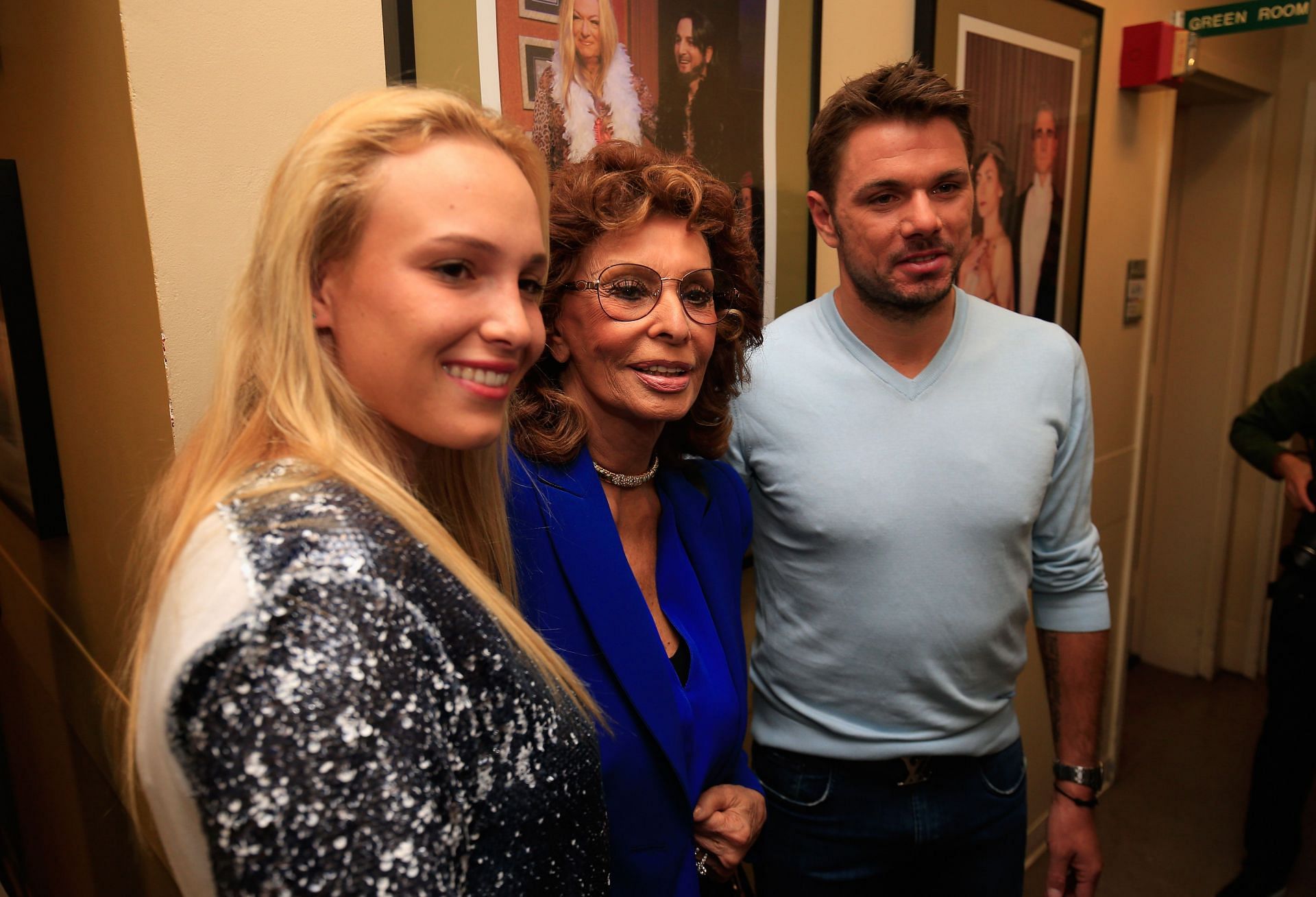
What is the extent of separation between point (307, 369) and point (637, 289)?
52 centimetres

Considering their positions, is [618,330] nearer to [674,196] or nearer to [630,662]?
[674,196]

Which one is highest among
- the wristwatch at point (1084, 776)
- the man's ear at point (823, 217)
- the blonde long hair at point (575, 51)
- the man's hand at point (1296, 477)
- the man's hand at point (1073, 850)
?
the blonde long hair at point (575, 51)

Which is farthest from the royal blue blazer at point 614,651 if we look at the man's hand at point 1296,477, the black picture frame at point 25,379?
the man's hand at point 1296,477

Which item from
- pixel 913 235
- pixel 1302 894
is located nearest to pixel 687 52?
pixel 913 235

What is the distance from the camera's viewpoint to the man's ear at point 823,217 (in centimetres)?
158

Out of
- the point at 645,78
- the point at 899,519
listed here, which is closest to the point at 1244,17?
the point at 645,78

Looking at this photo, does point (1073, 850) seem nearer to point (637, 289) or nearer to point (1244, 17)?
point (637, 289)

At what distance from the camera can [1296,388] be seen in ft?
8.34

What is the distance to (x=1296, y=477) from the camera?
2529mm

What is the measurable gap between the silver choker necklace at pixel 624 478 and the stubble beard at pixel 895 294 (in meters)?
0.55

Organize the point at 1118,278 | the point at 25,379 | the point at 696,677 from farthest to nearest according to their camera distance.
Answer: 1. the point at 1118,278
2. the point at 25,379
3. the point at 696,677

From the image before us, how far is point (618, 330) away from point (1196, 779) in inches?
140

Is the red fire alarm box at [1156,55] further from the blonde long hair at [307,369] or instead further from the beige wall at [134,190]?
the blonde long hair at [307,369]

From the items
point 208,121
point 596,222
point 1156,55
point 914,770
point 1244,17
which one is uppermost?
point 1244,17
